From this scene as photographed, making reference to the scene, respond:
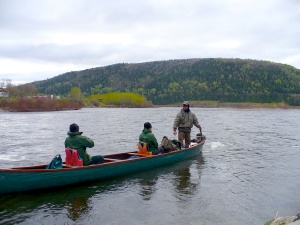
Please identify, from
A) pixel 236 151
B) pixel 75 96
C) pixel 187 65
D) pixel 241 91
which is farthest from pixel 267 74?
pixel 236 151

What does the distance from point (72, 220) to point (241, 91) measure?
502ft

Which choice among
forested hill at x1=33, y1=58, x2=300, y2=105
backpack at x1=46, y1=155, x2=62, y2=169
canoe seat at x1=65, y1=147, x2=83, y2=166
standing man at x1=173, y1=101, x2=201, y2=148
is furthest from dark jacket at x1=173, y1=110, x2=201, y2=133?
A: forested hill at x1=33, y1=58, x2=300, y2=105

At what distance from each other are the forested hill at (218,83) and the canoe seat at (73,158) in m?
129

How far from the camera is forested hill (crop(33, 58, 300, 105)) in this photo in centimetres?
14700

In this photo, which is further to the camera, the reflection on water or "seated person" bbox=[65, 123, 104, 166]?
"seated person" bbox=[65, 123, 104, 166]

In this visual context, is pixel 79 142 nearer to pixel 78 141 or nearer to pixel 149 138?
pixel 78 141

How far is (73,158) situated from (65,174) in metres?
0.72

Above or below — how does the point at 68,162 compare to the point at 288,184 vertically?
above

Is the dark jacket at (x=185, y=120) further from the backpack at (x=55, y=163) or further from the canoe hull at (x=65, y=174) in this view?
the backpack at (x=55, y=163)

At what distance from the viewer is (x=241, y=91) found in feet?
505

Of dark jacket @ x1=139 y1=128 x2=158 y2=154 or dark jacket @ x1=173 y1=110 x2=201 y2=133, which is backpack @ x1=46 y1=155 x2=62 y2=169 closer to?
dark jacket @ x1=139 y1=128 x2=158 y2=154

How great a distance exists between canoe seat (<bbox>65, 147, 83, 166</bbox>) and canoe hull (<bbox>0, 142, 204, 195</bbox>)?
14.3 inches

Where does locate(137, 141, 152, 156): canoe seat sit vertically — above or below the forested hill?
below

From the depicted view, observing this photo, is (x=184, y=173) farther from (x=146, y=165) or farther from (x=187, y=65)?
(x=187, y=65)
